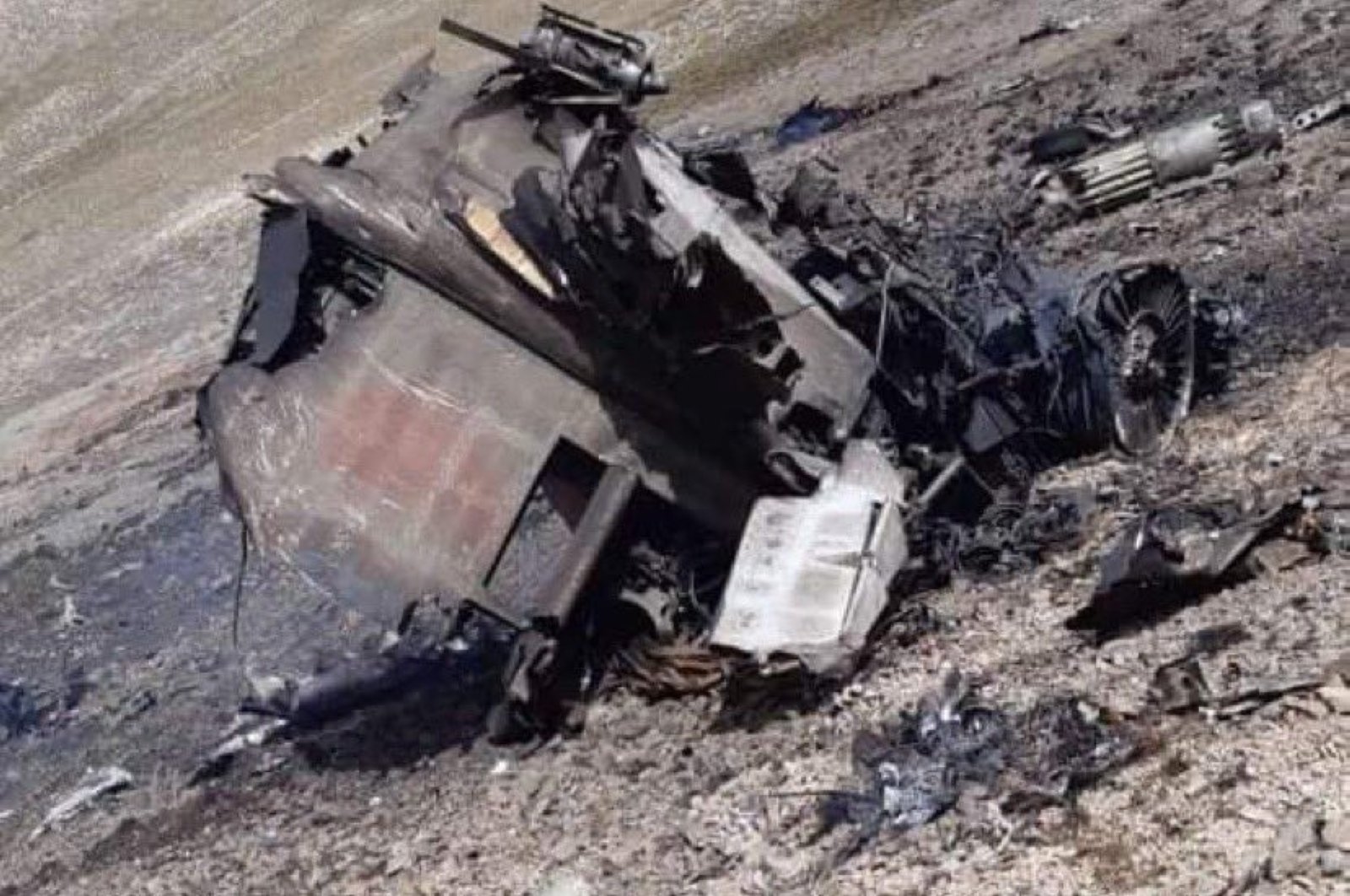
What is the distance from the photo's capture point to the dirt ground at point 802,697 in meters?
6.96

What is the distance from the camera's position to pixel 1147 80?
15.6 metres

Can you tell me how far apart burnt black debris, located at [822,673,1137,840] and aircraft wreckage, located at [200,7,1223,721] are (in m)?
0.78

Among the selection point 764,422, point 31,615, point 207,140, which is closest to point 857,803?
point 764,422

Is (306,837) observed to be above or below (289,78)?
above

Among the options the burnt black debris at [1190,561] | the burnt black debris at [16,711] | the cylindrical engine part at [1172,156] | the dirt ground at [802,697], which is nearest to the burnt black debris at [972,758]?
the dirt ground at [802,697]

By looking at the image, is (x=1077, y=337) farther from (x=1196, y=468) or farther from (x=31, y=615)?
(x=31, y=615)

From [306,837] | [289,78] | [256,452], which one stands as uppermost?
[256,452]

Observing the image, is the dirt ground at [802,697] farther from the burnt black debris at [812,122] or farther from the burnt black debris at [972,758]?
the burnt black debris at [812,122]

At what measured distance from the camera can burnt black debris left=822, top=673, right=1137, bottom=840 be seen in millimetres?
7090

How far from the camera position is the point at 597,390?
30.3 ft

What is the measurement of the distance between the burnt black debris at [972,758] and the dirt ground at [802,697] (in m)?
0.10

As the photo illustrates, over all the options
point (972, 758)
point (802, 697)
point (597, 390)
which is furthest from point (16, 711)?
point (972, 758)

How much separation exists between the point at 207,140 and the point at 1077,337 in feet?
75.2

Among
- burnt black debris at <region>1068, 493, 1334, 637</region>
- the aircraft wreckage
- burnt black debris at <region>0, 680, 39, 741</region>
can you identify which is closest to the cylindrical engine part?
the aircraft wreckage
